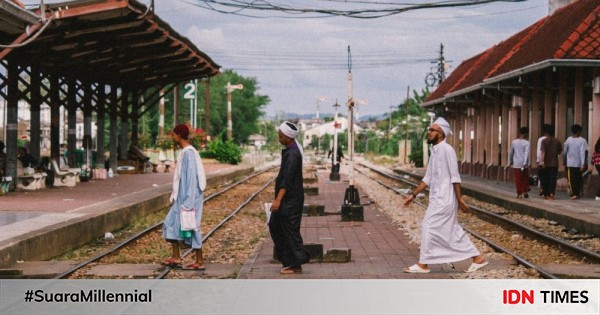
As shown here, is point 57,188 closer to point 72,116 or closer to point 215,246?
point 72,116

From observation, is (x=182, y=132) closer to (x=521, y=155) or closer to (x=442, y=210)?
(x=442, y=210)

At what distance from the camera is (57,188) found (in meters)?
27.1

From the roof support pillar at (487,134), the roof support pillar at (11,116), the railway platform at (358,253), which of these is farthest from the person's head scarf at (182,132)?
the roof support pillar at (487,134)

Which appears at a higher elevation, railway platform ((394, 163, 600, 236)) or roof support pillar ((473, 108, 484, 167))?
roof support pillar ((473, 108, 484, 167))

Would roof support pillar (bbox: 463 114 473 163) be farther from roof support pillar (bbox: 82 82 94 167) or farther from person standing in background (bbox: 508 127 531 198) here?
person standing in background (bbox: 508 127 531 198)

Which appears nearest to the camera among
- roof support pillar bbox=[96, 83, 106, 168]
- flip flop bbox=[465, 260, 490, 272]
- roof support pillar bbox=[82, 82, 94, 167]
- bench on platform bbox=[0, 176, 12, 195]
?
flip flop bbox=[465, 260, 490, 272]

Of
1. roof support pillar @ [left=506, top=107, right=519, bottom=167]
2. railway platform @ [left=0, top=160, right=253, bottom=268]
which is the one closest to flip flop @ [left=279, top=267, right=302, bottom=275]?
railway platform @ [left=0, top=160, right=253, bottom=268]

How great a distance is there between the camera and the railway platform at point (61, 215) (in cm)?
Result: 1299

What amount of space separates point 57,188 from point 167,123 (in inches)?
3029

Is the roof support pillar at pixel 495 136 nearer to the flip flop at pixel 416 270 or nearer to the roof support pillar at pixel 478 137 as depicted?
the roof support pillar at pixel 478 137

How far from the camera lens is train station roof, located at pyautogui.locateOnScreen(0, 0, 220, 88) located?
2208 centimetres

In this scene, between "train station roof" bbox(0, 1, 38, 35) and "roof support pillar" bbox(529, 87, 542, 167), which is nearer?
"train station roof" bbox(0, 1, 38, 35)

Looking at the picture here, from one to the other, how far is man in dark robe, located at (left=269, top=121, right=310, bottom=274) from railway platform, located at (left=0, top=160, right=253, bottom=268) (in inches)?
127

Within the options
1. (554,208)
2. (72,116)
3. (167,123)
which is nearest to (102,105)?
(72,116)
